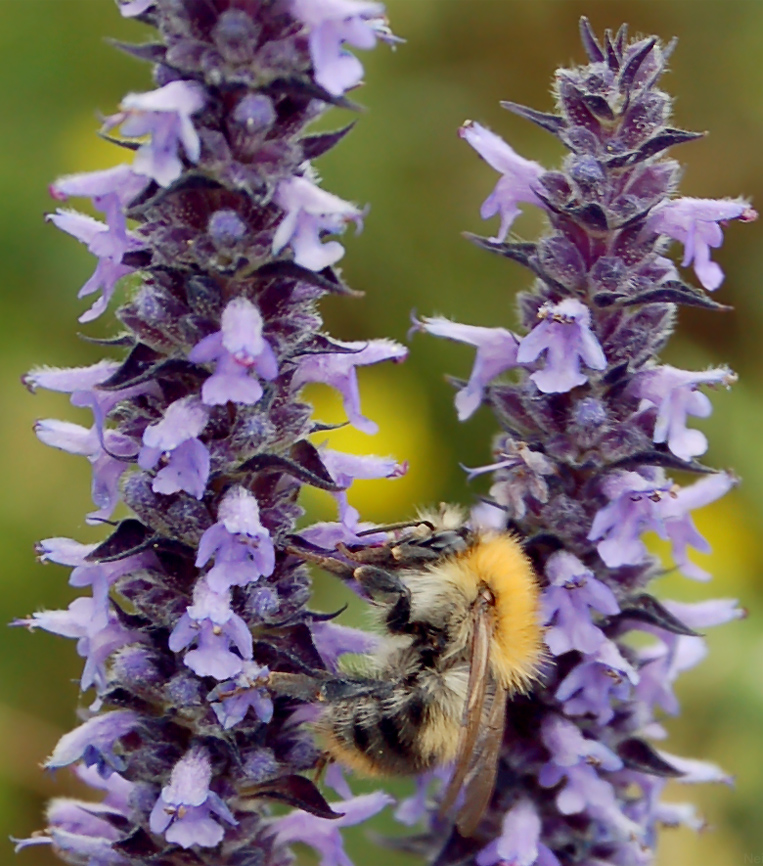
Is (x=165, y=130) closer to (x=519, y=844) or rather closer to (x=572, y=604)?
(x=572, y=604)

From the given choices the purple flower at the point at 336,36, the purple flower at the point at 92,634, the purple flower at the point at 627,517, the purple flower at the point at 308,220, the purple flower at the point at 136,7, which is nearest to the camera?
the purple flower at the point at 336,36

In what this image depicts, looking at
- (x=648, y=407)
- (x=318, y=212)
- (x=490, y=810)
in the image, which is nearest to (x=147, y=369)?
(x=318, y=212)

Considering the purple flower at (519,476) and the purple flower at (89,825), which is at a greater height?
the purple flower at (519,476)

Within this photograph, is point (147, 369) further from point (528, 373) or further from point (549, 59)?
point (549, 59)

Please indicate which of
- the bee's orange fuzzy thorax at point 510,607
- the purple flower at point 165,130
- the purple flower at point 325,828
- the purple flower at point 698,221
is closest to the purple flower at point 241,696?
the purple flower at point 325,828

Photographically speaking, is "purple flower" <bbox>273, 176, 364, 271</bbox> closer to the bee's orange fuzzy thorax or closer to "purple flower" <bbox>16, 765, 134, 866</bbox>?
the bee's orange fuzzy thorax

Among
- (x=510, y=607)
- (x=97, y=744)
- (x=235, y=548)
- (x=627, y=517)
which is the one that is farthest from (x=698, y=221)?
(x=97, y=744)

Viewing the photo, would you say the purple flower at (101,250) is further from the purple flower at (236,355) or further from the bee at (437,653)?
the bee at (437,653)
